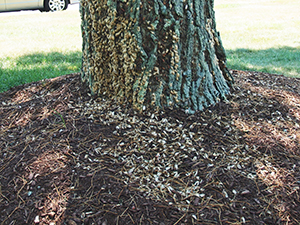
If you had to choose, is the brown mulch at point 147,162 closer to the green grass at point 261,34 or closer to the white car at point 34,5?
the green grass at point 261,34

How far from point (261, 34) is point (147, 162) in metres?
8.78

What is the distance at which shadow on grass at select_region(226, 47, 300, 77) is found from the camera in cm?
591

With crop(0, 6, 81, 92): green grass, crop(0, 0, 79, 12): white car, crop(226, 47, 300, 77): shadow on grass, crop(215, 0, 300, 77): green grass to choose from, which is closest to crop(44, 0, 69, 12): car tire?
crop(0, 0, 79, 12): white car

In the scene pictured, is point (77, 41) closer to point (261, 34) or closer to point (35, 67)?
point (35, 67)

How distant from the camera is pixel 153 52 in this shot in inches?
116

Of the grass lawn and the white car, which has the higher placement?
the white car

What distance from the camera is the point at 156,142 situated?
2818mm

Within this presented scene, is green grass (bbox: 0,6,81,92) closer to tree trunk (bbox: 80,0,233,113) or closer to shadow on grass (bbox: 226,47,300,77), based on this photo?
tree trunk (bbox: 80,0,233,113)

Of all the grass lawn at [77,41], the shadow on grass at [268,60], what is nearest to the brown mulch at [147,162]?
the grass lawn at [77,41]

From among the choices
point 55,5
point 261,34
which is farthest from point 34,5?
point 261,34

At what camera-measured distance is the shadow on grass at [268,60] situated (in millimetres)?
5914

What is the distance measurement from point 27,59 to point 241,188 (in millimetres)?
5692

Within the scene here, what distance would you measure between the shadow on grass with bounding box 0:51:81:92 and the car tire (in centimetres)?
763

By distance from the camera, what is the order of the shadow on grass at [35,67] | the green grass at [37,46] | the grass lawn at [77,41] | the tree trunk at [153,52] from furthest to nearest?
the grass lawn at [77,41]
the green grass at [37,46]
the shadow on grass at [35,67]
the tree trunk at [153,52]
